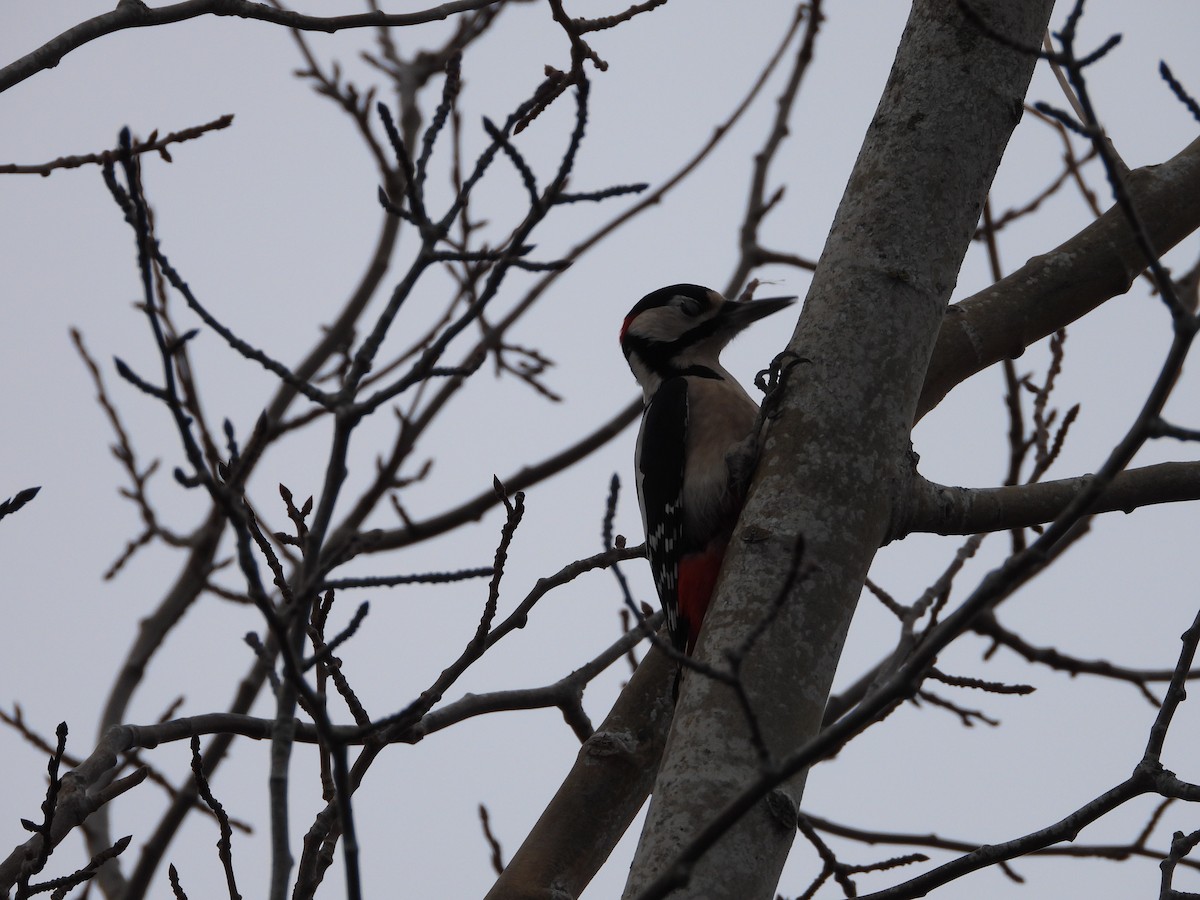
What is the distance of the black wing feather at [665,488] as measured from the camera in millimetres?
3768

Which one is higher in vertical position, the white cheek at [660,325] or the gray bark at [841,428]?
the white cheek at [660,325]

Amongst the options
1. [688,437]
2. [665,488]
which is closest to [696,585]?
[665,488]

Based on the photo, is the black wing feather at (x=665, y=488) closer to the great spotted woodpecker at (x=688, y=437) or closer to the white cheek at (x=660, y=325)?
the great spotted woodpecker at (x=688, y=437)

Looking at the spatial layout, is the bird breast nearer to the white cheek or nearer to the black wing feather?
the black wing feather

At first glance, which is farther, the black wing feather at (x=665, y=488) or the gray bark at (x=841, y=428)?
the black wing feather at (x=665, y=488)

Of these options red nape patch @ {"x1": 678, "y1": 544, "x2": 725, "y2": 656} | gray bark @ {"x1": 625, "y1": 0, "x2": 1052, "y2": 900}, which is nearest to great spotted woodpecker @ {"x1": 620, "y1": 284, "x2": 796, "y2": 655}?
red nape patch @ {"x1": 678, "y1": 544, "x2": 725, "y2": 656}

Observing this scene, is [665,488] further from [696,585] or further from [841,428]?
[841,428]

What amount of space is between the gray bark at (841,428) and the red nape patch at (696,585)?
1.17 meters

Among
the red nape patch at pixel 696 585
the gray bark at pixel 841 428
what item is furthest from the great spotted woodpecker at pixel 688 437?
the gray bark at pixel 841 428

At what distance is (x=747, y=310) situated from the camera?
4430 millimetres

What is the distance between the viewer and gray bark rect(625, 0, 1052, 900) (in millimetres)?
1960

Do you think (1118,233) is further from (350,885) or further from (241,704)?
(241,704)

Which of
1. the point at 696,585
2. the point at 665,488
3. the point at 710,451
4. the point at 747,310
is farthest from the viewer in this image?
the point at 747,310

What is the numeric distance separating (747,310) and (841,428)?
210 cm
